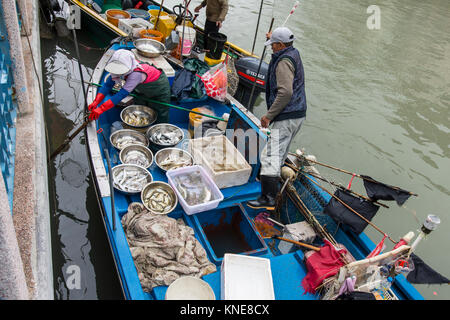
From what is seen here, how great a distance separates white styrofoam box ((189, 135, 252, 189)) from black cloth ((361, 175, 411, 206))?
155 centimetres

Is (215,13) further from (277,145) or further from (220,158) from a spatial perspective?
(277,145)

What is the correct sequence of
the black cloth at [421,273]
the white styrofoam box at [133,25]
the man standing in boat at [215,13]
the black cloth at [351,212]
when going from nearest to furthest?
the black cloth at [421,273]
the black cloth at [351,212]
the white styrofoam box at [133,25]
the man standing in boat at [215,13]

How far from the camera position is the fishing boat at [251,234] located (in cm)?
314

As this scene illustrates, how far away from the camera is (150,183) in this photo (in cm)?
414

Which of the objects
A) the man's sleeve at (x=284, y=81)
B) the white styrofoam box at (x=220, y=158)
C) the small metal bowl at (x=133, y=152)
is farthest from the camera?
the small metal bowl at (x=133, y=152)

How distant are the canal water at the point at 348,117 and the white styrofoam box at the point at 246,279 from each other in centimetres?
169

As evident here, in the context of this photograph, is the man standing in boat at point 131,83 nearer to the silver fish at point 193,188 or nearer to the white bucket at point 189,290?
the silver fish at point 193,188

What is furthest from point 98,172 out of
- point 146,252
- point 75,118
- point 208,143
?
point 75,118

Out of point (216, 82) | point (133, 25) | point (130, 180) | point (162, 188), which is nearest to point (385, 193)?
point (162, 188)

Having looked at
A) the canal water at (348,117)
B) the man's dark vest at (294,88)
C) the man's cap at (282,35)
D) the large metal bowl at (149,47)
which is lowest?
the canal water at (348,117)

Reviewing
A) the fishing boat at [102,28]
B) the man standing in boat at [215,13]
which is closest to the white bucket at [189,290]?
the fishing boat at [102,28]

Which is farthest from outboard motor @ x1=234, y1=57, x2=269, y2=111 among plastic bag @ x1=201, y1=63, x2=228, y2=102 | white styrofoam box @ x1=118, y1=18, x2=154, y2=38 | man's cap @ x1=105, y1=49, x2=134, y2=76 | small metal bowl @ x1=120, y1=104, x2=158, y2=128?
man's cap @ x1=105, y1=49, x2=134, y2=76

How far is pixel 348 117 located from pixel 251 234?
228 inches

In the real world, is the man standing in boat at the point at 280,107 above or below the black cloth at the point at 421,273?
above
